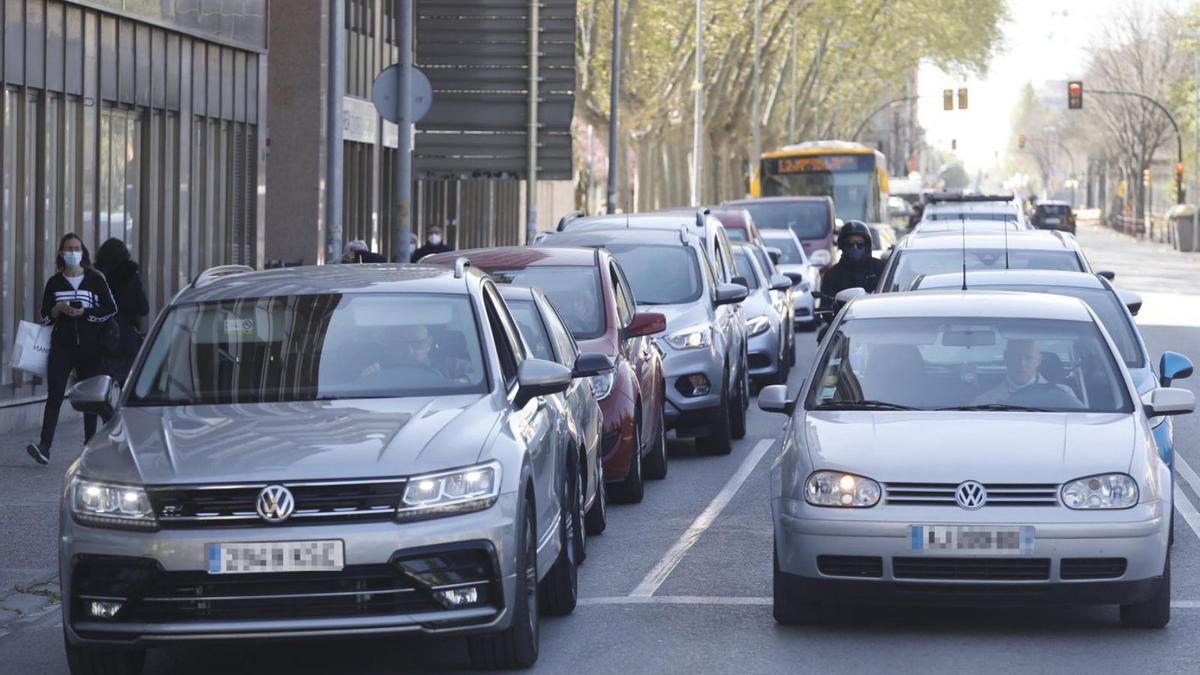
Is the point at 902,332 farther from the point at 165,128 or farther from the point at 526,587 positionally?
the point at 165,128

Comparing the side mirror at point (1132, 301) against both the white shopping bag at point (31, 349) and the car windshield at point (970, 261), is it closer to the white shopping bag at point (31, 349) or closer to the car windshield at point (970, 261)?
the car windshield at point (970, 261)

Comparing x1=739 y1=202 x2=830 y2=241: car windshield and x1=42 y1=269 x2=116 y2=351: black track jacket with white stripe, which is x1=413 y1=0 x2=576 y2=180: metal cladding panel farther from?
x1=42 y1=269 x2=116 y2=351: black track jacket with white stripe

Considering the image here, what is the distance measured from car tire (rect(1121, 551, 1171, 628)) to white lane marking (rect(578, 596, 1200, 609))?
706 millimetres

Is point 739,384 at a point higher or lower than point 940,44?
lower

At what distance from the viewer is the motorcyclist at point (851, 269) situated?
58.1 feet

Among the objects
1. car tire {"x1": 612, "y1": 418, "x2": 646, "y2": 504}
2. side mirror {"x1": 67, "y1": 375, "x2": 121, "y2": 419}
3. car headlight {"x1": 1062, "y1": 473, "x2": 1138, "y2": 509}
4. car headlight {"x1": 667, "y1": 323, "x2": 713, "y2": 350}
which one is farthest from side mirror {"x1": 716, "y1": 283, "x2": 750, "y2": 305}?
side mirror {"x1": 67, "y1": 375, "x2": 121, "y2": 419}

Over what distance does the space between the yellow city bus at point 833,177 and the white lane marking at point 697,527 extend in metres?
35.7

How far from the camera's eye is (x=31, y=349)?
15.0m

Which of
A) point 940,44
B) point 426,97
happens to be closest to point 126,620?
point 426,97

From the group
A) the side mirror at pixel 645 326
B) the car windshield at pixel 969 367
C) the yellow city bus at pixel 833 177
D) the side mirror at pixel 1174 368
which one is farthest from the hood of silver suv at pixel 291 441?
the yellow city bus at pixel 833 177

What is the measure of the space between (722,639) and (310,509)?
2078mm

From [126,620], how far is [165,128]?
16.1m

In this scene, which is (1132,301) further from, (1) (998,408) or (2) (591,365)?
(2) (591,365)

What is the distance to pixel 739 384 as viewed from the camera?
17.3m
